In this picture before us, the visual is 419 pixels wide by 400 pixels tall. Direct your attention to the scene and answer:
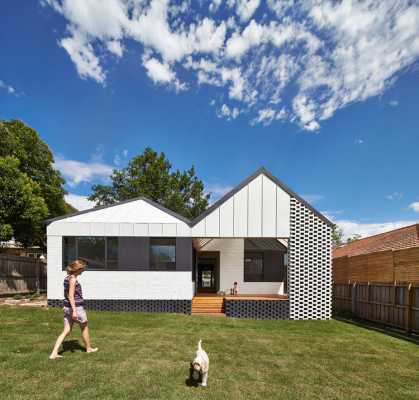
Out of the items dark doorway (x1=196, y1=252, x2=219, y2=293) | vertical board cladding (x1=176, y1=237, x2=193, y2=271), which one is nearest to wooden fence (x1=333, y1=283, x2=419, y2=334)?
dark doorway (x1=196, y1=252, x2=219, y2=293)

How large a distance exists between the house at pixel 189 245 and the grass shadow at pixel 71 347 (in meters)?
4.42

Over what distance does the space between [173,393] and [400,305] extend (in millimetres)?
8276

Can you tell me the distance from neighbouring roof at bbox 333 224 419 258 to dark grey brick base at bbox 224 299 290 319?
5890 millimetres

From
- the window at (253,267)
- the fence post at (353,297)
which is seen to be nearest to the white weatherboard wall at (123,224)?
the window at (253,267)

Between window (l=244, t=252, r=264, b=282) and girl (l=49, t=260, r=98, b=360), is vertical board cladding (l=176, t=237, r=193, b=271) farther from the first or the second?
girl (l=49, t=260, r=98, b=360)

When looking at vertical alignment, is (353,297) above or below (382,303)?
below

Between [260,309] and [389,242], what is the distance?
7506 millimetres

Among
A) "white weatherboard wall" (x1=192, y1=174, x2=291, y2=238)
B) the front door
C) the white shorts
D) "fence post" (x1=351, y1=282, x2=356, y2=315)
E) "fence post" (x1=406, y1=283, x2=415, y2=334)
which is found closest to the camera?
the white shorts

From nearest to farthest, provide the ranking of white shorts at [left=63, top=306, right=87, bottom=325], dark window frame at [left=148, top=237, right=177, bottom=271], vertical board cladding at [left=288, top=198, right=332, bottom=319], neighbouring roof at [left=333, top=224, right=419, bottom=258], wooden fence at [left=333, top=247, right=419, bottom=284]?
white shorts at [left=63, top=306, right=87, bottom=325]
wooden fence at [left=333, top=247, right=419, bottom=284]
vertical board cladding at [left=288, top=198, right=332, bottom=319]
dark window frame at [left=148, top=237, right=177, bottom=271]
neighbouring roof at [left=333, top=224, right=419, bottom=258]

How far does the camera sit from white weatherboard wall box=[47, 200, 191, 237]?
34.9 ft

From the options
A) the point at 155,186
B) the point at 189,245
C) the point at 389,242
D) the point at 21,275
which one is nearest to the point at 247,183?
the point at 189,245

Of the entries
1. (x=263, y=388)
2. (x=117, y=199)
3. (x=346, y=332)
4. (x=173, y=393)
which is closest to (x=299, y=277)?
(x=346, y=332)

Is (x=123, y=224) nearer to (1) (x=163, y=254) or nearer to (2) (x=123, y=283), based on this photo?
(1) (x=163, y=254)

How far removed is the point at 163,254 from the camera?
1141 cm
